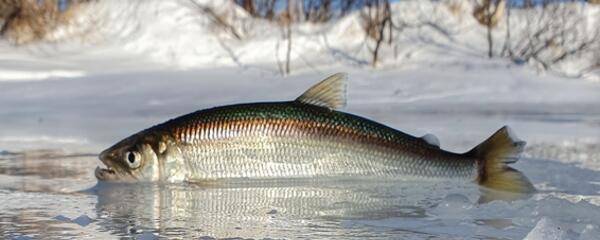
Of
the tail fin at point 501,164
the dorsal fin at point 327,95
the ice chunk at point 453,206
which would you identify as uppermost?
the dorsal fin at point 327,95

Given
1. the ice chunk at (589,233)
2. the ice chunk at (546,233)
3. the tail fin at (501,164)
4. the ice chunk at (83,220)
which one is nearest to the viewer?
the ice chunk at (546,233)

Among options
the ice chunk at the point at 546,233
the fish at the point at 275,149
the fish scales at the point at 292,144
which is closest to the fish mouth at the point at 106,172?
the fish at the point at 275,149

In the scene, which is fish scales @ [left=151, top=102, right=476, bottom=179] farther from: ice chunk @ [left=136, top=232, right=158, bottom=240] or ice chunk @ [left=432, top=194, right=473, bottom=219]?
ice chunk @ [left=136, top=232, right=158, bottom=240]

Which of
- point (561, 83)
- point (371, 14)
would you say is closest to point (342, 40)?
point (371, 14)

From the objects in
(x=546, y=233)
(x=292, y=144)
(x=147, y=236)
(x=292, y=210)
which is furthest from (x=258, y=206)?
(x=546, y=233)

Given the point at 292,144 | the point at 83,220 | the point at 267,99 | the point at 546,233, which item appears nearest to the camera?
the point at 546,233

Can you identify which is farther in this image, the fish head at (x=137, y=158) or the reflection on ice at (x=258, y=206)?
the fish head at (x=137, y=158)

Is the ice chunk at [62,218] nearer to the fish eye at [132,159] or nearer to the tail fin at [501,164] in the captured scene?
the fish eye at [132,159]

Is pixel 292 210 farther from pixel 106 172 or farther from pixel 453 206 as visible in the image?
pixel 106 172
